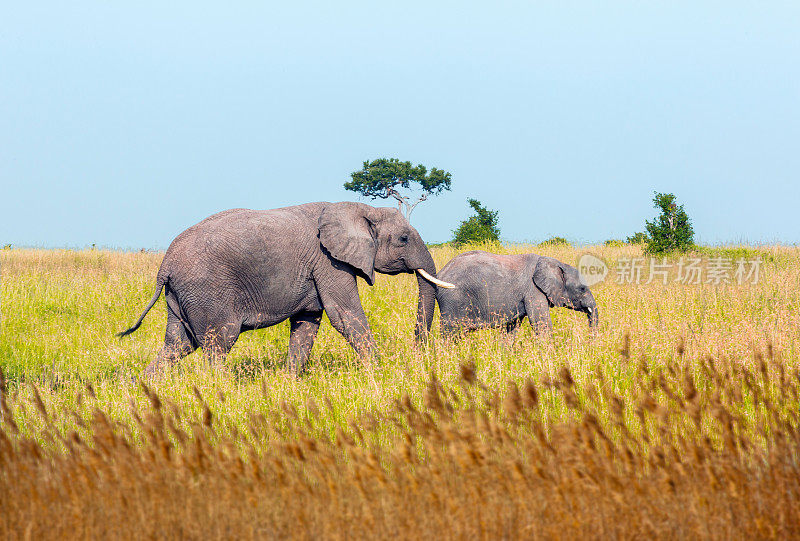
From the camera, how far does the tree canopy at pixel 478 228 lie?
24672 millimetres

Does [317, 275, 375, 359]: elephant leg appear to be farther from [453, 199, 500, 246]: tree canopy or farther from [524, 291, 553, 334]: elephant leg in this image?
[453, 199, 500, 246]: tree canopy

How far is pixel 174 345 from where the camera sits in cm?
681

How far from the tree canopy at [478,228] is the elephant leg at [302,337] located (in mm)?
16045

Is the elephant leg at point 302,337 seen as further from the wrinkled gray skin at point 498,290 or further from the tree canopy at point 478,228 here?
the tree canopy at point 478,228

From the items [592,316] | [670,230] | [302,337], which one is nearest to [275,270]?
[302,337]

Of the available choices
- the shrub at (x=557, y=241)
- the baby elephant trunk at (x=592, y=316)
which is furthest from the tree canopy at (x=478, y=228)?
the baby elephant trunk at (x=592, y=316)

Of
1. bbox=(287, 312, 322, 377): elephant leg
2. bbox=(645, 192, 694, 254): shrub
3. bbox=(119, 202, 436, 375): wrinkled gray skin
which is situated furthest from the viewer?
bbox=(645, 192, 694, 254): shrub

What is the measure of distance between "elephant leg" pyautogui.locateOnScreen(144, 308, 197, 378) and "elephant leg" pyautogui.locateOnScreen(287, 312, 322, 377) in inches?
39.4

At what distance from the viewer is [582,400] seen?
530 cm

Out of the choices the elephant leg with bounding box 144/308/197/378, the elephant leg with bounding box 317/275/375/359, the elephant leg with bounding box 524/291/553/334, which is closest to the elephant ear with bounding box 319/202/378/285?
the elephant leg with bounding box 317/275/375/359

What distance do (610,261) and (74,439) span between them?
16714mm

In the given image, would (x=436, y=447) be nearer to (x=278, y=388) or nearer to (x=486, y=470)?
(x=486, y=470)

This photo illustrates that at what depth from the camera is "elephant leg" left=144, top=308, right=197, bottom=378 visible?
6758 millimetres

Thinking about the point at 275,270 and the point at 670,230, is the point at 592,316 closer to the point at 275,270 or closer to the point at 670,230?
the point at 275,270
